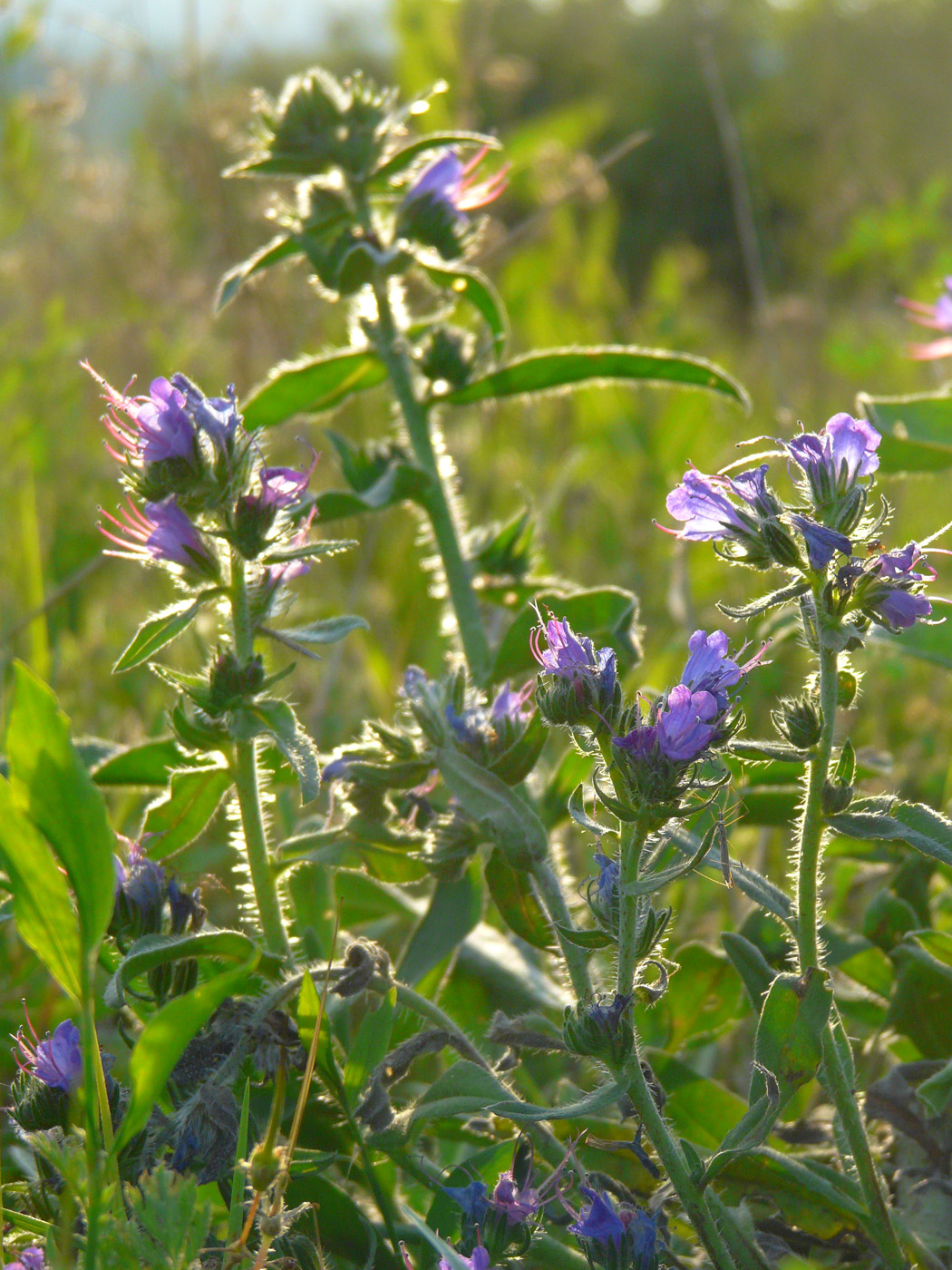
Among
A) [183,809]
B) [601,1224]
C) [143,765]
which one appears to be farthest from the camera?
[143,765]

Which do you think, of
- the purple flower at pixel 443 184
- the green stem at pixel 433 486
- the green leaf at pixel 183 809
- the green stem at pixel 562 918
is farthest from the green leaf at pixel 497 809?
the purple flower at pixel 443 184

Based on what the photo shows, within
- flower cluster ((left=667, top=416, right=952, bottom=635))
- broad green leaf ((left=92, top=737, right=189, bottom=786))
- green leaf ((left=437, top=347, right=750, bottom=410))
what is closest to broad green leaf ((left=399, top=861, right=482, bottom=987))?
broad green leaf ((left=92, top=737, right=189, bottom=786))

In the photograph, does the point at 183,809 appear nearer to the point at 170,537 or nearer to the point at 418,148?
the point at 170,537

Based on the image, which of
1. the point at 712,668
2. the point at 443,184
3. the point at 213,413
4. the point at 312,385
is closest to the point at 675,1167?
the point at 712,668

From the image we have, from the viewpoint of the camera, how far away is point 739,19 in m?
19.4

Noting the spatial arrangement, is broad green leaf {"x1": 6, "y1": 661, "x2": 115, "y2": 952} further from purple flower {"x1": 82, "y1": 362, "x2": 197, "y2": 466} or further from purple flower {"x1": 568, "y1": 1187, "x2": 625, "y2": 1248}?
purple flower {"x1": 568, "y1": 1187, "x2": 625, "y2": 1248}

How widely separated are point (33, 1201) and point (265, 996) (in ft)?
1.13

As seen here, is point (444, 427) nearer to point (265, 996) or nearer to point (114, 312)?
point (114, 312)

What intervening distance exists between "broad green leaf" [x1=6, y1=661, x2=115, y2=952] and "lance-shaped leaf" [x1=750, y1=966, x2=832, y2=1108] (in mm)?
676

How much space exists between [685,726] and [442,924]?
0.68 metres

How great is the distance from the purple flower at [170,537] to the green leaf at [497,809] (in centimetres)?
38

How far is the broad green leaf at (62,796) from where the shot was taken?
3.70 ft

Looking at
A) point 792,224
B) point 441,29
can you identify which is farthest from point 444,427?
point 792,224

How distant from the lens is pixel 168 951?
54.4 inches
